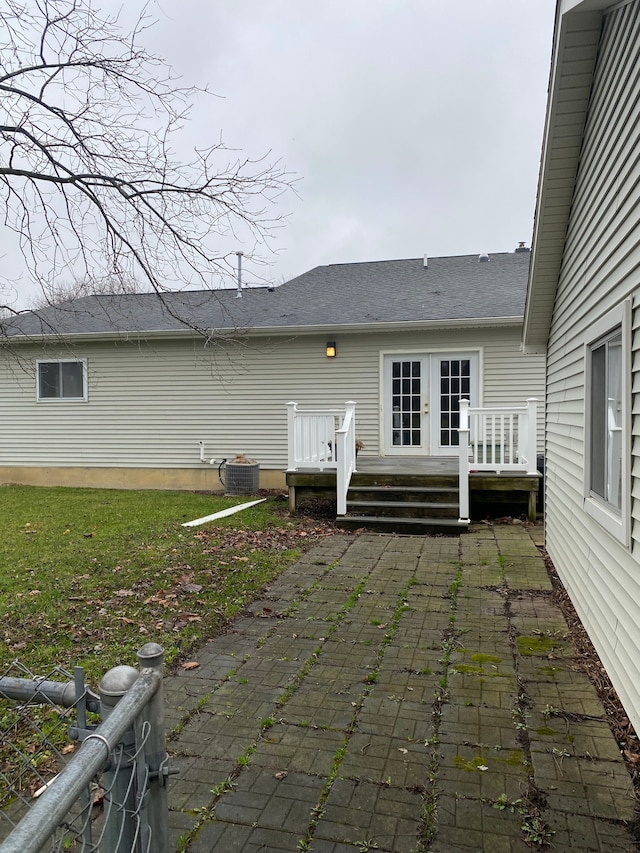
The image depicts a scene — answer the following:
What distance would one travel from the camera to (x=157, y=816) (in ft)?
5.27

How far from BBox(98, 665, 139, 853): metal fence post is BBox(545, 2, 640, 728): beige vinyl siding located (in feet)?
8.45

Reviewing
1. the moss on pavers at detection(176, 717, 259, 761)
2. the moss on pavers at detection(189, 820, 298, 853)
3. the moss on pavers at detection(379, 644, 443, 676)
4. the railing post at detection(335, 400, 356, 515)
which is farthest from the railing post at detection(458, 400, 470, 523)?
the moss on pavers at detection(189, 820, 298, 853)

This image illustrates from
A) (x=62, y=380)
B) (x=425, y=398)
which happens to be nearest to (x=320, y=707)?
(x=425, y=398)

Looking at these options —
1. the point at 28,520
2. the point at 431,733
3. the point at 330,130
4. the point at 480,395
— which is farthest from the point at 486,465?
the point at 28,520

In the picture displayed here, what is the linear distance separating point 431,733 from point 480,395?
8159 mm

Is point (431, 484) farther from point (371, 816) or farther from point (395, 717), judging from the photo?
point (371, 816)

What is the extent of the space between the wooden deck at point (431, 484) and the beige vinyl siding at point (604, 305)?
7.95 ft

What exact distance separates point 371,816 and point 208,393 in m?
10.0

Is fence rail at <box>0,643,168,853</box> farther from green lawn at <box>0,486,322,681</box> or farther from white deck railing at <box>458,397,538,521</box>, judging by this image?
white deck railing at <box>458,397,538,521</box>

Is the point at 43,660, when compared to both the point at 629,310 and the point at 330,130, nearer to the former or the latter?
the point at 629,310

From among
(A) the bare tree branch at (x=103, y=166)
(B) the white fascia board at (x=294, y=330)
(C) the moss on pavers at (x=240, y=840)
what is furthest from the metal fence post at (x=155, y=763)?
(B) the white fascia board at (x=294, y=330)

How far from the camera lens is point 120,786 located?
145 centimetres

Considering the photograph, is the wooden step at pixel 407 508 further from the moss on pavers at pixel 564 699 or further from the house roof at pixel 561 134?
the moss on pavers at pixel 564 699

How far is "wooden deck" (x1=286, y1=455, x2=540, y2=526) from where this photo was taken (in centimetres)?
834
